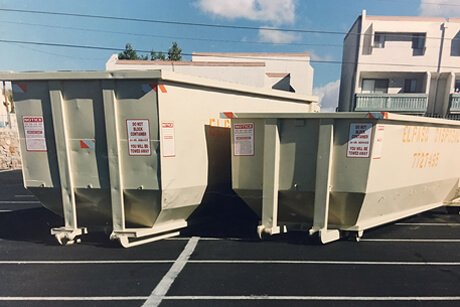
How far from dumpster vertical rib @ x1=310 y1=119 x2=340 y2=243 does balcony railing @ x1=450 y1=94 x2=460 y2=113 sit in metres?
24.6

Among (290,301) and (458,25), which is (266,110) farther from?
(458,25)

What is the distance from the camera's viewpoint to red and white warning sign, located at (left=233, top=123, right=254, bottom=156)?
15.1 feet

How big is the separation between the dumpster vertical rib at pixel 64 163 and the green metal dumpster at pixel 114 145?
15mm

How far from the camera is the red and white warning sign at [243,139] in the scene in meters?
4.59

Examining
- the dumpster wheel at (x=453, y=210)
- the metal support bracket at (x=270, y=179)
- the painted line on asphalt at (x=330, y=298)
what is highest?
the metal support bracket at (x=270, y=179)

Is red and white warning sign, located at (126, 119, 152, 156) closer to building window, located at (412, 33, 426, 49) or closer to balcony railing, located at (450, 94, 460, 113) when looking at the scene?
building window, located at (412, 33, 426, 49)

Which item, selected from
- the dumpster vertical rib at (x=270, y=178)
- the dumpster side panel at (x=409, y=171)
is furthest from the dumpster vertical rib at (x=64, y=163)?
the dumpster side panel at (x=409, y=171)

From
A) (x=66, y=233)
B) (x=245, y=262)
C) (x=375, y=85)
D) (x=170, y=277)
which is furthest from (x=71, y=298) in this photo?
(x=375, y=85)

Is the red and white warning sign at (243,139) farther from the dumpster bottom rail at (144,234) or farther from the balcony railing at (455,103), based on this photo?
the balcony railing at (455,103)

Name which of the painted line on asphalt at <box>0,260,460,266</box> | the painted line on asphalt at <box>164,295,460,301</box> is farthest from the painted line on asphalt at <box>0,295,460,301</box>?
the painted line on asphalt at <box>0,260,460,266</box>

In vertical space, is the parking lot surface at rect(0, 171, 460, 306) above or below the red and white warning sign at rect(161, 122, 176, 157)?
below

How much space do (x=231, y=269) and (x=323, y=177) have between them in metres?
2.00

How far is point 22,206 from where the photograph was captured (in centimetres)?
740

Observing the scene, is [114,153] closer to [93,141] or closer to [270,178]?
[93,141]
